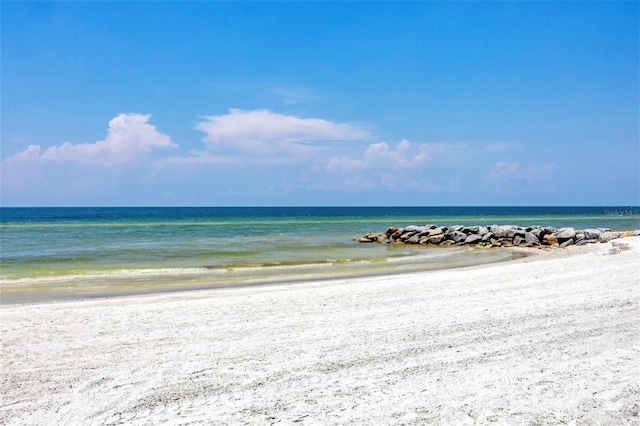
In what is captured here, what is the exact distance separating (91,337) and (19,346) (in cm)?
88

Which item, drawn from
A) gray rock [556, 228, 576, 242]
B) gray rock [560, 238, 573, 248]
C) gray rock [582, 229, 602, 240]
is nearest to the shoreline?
gray rock [560, 238, 573, 248]

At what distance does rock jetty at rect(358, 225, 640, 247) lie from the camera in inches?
1006

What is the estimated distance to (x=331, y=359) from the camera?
6039 mm

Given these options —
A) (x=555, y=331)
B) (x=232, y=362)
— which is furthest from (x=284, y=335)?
(x=555, y=331)

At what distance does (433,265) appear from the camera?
18500mm

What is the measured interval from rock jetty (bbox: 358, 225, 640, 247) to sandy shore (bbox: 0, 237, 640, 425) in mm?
16837

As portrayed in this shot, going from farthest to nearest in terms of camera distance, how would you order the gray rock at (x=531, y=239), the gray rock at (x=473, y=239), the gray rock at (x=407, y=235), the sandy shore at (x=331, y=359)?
the gray rock at (x=407, y=235)
the gray rock at (x=473, y=239)
the gray rock at (x=531, y=239)
the sandy shore at (x=331, y=359)

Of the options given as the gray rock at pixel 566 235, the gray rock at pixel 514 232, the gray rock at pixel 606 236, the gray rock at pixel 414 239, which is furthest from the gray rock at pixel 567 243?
the gray rock at pixel 414 239

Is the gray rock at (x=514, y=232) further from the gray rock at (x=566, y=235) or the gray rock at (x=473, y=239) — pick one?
the gray rock at (x=566, y=235)

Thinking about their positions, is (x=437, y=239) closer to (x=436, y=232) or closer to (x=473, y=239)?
(x=436, y=232)

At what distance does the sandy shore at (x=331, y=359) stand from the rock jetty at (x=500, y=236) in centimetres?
1684

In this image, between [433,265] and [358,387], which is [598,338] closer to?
[358,387]

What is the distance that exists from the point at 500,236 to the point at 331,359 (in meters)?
24.2

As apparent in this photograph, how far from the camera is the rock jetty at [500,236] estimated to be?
1006 inches
